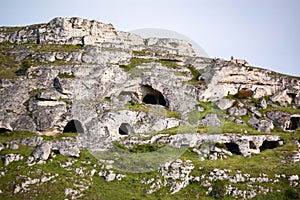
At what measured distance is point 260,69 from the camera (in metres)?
56.7

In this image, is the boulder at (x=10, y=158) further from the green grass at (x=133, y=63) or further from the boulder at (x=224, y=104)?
the boulder at (x=224, y=104)

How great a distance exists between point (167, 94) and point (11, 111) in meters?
21.4

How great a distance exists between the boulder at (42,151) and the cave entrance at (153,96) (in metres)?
20.3

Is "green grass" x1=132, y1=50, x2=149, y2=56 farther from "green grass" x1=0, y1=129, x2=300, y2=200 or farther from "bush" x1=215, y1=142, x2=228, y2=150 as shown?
"green grass" x1=0, y1=129, x2=300, y2=200

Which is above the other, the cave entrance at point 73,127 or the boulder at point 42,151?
the cave entrance at point 73,127

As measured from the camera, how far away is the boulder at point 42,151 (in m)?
31.0

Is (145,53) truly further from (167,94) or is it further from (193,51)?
(193,51)

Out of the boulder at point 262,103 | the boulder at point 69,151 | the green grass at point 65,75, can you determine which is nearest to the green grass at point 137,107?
the green grass at point 65,75

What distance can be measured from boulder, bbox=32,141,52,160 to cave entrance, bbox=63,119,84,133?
23.1ft

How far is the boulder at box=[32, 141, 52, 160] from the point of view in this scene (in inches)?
1220

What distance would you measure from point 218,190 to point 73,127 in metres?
20.7

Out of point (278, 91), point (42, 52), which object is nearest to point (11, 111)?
point (42, 52)

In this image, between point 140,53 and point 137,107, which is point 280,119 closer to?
point 137,107

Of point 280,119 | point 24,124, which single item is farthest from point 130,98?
point 280,119
